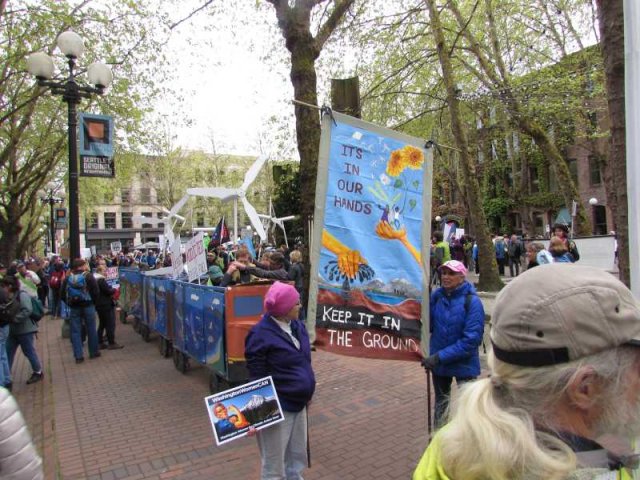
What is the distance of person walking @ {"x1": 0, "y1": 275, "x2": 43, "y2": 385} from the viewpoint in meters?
7.05

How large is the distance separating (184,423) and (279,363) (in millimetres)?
2771

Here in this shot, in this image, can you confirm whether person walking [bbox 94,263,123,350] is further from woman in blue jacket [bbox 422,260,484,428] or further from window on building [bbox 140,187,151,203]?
window on building [bbox 140,187,151,203]

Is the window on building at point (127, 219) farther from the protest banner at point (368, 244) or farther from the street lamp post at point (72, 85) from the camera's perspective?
the protest banner at point (368, 244)

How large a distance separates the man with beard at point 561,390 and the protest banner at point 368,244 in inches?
91.4

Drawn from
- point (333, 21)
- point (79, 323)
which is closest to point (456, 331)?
point (333, 21)

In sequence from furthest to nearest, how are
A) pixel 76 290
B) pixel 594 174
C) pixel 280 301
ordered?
pixel 594 174 → pixel 76 290 → pixel 280 301

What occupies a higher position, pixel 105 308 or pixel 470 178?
pixel 470 178

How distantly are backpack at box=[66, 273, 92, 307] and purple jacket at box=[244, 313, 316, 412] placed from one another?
6.40m

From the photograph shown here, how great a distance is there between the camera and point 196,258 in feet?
24.2

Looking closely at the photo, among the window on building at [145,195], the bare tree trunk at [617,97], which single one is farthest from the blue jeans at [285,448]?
the window on building at [145,195]

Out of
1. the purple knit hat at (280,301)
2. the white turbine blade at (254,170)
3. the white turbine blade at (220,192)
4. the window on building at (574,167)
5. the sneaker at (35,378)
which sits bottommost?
the sneaker at (35,378)

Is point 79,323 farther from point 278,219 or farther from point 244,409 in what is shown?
point 278,219

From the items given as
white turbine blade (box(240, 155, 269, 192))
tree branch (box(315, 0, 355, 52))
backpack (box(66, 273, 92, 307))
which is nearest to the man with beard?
tree branch (box(315, 0, 355, 52))

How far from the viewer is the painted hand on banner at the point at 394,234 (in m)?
3.54
